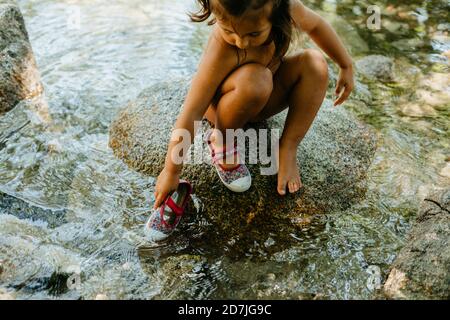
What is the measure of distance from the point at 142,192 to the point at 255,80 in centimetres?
128

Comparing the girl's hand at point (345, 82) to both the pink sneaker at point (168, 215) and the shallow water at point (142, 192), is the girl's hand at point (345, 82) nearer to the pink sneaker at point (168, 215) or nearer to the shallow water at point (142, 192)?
the shallow water at point (142, 192)

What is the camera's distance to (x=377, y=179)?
3.78 m

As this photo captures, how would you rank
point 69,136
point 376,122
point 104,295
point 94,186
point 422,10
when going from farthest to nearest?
1. point 422,10
2. point 376,122
3. point 69,136
4. point 94,186
5. point 104,295

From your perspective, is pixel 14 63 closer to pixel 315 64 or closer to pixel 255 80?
pixel 255 80

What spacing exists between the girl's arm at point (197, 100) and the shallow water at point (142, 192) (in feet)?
1.52

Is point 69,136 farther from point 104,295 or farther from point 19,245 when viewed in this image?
point 104,295

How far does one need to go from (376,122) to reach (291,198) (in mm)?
1756

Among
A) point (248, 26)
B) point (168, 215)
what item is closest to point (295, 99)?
point (248, 26)

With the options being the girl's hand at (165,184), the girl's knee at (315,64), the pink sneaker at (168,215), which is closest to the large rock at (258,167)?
the pink sneaker at (168,215)

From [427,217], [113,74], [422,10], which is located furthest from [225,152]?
[422,10]

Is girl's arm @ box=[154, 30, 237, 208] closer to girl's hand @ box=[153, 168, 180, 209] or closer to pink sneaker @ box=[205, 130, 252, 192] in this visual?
girl's hand @ box=[153, 168, 180, 209]

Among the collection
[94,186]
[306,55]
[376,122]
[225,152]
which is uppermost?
[306,55]

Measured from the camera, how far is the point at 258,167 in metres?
3.36

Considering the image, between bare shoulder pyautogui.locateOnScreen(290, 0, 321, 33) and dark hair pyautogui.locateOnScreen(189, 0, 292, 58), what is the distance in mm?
93
